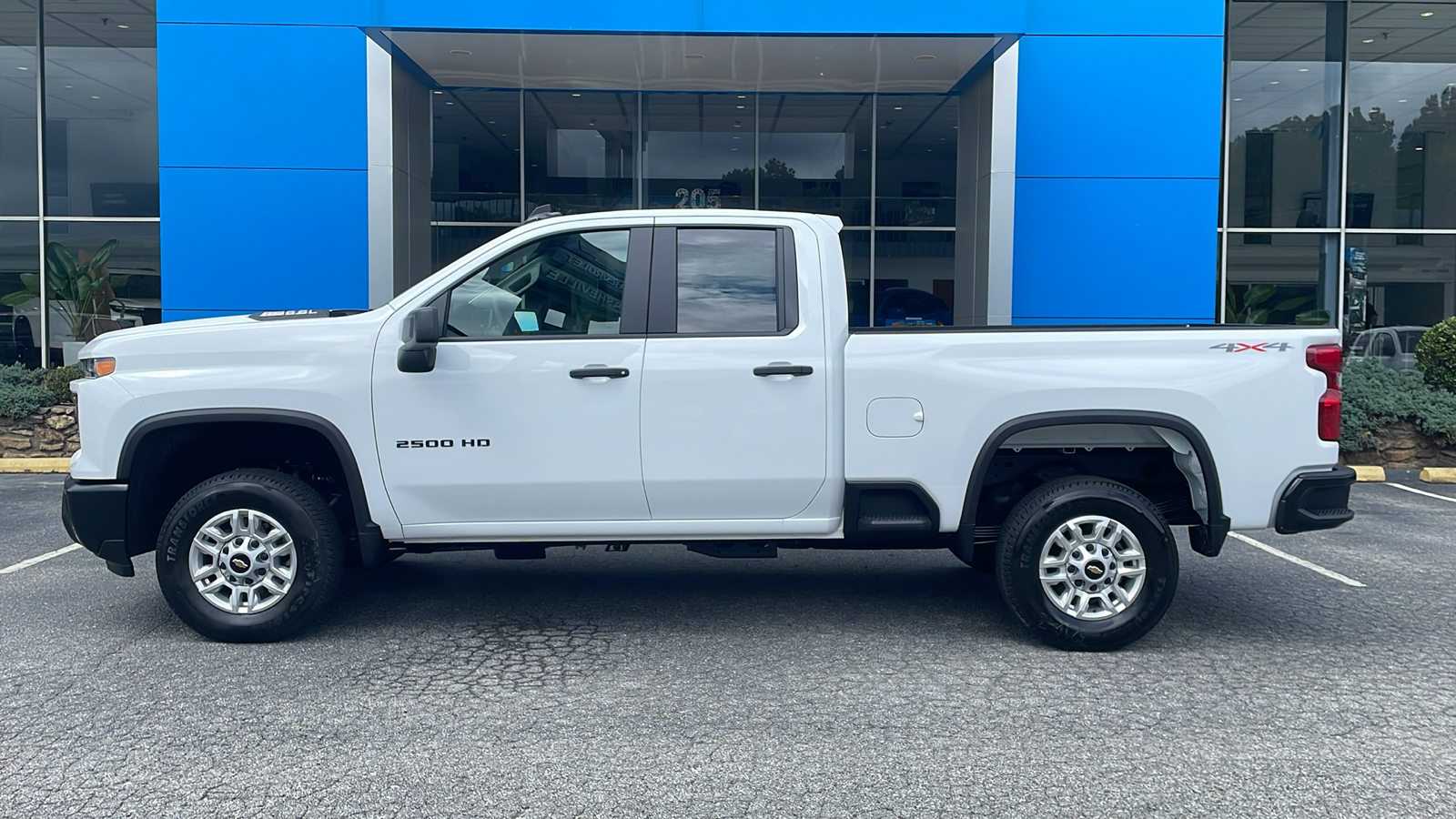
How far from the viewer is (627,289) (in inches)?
219

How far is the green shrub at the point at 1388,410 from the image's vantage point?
39.5ft

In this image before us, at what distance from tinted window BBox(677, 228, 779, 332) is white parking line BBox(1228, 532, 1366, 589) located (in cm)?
405

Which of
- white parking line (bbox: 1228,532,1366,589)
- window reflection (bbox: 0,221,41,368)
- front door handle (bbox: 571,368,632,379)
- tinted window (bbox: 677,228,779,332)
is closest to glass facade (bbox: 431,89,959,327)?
window reflection (bbox: 0,221,41,368)

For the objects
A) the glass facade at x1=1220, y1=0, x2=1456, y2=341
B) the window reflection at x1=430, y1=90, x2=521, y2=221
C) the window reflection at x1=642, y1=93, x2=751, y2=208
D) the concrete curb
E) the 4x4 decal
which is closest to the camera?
the 4x4 decal

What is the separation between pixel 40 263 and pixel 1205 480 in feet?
53.1

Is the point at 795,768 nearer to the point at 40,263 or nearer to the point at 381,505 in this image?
the point at 381,505

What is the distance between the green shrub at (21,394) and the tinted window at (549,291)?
9413 millimetres

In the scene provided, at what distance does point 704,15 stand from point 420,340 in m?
8.41

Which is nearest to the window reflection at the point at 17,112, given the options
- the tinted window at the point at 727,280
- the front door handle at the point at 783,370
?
the tinted window at the point at 727,280

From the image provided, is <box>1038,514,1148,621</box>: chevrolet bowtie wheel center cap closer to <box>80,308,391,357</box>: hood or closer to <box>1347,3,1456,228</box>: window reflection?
<box>80,308,391,357</box>: hood

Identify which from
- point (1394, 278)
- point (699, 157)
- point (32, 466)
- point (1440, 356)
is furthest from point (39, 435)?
point (1394, 278)

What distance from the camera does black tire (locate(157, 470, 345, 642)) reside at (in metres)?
5.40

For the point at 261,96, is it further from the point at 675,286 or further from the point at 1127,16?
the point at 1127,16

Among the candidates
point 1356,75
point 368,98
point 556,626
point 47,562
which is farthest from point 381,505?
point 1356,75
